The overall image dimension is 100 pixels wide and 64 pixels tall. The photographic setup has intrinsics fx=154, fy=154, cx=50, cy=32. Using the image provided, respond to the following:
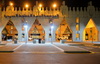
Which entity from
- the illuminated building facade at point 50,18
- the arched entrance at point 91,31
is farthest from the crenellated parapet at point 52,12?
the arched entrance at point 91,31

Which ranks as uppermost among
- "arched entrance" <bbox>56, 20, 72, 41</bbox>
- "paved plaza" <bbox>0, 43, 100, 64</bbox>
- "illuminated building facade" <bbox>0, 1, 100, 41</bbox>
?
"illuminated building facade" <bbox>0, 1, 100, 41</bbox>

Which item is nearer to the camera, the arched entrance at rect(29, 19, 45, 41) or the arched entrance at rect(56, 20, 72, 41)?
the arched entrance at rect(56, 20, 72, 41)

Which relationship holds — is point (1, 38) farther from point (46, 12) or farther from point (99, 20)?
point (99, 20)

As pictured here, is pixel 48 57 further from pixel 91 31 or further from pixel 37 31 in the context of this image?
pixel 91 31

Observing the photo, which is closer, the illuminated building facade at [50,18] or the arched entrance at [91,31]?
the illuminated building facade at [50,18]

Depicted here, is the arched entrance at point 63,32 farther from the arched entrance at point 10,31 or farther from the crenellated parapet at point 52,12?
the arched entrance at point 10,31

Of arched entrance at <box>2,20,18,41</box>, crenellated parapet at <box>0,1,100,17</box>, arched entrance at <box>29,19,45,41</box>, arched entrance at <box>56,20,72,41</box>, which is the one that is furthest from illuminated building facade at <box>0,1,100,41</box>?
arched entrance at <box>29,19,45,41</box>

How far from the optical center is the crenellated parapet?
4359 centimetres

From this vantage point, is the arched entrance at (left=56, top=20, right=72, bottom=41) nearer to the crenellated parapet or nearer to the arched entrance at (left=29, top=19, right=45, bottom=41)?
the crenellated parapet

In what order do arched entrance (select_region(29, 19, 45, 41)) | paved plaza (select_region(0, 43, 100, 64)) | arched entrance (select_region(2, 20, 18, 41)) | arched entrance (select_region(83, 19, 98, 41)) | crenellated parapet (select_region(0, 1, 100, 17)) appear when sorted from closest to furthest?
paved plaza (select_region(0, 43, 100, 64)) → crenellated parapet (select_region(0, 1, 100, 17)) → arched entrance (select_region(83, 19, 98, 41)) → arched entrance (select_region(2, 20, 18, 41)) → arched entrance (select_region(29, 19, 45, 41))

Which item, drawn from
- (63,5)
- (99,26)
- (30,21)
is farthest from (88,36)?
(30,21)

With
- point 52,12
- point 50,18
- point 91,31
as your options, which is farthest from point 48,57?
point 91,31

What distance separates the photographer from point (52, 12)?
44.0 metres

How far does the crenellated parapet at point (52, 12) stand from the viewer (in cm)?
4359
